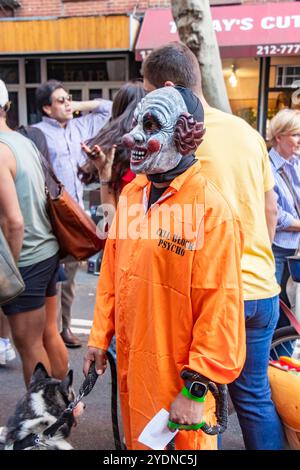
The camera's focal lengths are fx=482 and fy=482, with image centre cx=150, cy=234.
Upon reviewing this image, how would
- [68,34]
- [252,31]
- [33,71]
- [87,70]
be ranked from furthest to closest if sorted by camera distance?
[33,71] → [87,70] → [68,34] → [252,31]

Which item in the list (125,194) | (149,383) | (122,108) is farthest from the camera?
(122,108)

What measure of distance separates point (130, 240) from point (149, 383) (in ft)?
1.78

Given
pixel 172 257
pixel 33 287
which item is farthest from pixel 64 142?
pixel 172 257

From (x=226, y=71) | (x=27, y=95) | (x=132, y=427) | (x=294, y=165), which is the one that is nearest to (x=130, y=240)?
(x=132, y=427)

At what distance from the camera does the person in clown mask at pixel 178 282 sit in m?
Result: 1.65

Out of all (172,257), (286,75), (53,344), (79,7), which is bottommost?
(53,344)

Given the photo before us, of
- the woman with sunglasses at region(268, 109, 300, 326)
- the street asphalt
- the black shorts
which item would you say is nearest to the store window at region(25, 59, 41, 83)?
the street asphalt

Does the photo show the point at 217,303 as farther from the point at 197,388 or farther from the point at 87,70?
the point at 87,70

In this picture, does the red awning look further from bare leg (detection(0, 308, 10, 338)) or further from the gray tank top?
the gray tank top

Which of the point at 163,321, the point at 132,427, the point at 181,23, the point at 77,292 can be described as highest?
the point at 181,23

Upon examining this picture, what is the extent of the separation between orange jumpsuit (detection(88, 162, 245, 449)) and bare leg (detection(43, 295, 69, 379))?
130 centimetres

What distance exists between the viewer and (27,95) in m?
11.6

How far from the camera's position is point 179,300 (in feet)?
5.58

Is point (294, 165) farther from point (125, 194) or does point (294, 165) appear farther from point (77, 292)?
point (77, 292)
